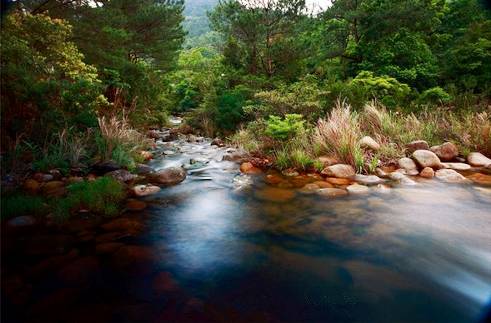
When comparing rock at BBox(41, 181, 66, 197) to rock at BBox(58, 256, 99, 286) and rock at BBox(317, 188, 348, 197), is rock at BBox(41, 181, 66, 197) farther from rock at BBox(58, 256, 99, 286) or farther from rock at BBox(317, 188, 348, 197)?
rock at BBox(317, 188, 348, 197)

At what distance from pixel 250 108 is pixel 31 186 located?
6.20 m

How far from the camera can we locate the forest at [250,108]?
5637 millimetres

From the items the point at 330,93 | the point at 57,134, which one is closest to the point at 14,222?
the point at 57,134

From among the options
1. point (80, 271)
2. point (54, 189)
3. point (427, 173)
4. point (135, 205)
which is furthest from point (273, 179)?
point (80, 271)

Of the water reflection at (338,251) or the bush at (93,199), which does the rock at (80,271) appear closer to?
the water reflection at (338,251)

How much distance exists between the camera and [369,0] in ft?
42.5

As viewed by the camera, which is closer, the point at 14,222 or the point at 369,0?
the point at 14,222

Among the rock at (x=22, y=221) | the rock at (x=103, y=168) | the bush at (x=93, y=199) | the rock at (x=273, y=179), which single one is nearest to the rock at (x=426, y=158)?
the rock at (x=273, y=179)

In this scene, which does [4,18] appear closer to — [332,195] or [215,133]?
[332,195]

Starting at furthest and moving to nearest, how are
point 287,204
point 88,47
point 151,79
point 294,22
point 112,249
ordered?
1. point 294,22
2. point 151,79
3. point 88,47
4. point 287,204
5. point 112,249

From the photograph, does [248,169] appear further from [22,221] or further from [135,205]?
[22,221]

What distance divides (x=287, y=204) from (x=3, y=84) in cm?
550

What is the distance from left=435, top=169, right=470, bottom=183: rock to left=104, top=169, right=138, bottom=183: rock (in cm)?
651

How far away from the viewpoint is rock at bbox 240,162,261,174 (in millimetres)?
7479
